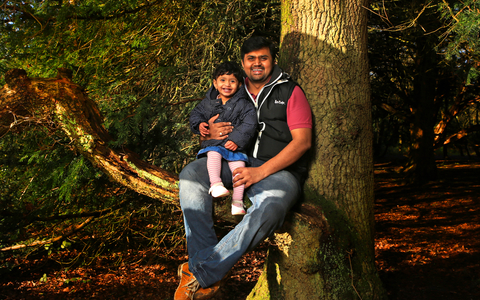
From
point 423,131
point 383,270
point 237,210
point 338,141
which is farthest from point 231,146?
point 423,131

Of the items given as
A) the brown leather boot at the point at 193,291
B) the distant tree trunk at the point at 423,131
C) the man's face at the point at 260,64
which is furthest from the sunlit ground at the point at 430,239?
the man's face at the point at 260,64

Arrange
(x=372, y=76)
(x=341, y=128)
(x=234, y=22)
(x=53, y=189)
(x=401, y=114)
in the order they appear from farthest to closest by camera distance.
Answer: (x=401, y=114) < (x=372, y=76) < (x=234, y=22) < (x=53, y=189) < (x=341, y=128)

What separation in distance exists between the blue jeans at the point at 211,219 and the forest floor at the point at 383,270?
2308mm

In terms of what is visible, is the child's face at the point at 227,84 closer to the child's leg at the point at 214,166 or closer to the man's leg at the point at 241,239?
the child's leg at the point at 214,166

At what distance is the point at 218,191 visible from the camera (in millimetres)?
2809

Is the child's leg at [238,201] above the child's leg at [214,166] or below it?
below

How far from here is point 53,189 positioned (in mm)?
4246

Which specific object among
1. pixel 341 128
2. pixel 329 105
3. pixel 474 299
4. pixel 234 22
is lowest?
pixel 474 299

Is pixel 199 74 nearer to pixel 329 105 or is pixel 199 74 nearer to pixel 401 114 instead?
pixel 329 105

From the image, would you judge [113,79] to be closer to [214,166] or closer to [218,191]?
[214,166]

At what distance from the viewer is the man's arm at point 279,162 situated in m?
2.84

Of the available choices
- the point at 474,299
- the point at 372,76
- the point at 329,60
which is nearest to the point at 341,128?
the point at 329,60

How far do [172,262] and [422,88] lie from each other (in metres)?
7.75

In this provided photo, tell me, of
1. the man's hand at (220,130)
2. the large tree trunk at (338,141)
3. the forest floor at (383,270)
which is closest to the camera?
the man's hand at (220,130)
